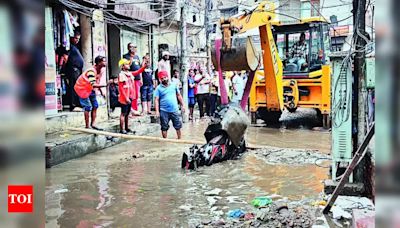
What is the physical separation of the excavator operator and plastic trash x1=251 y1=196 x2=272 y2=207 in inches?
295

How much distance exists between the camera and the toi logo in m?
1.49

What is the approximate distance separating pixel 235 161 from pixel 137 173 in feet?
5.97

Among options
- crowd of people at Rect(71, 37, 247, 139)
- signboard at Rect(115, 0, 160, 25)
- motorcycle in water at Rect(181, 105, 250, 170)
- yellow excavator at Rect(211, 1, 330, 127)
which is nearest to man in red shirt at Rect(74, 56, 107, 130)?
crowd of people at Rect(71, 37, 247, 139)

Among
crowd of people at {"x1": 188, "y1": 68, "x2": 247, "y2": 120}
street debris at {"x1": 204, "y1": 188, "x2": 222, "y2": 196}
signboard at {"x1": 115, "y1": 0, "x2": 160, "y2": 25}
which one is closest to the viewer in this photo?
street debris at {"x1": 204, "y1": 188, "x2": 222, "y2": 196}

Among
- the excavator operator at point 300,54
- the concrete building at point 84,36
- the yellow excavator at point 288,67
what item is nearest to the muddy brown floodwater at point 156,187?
the concrete building at point 84,36

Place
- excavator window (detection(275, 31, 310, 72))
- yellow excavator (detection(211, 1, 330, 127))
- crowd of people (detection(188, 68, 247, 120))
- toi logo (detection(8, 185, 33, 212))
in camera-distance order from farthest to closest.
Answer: crowd of people (detection(188, 68, 247, 120)), excavator window (detection(275, 31, 310, 72)), yellow excavator (detection(211, 1, 330, 127)), toi logo (detection(8, 185, 33, 212))

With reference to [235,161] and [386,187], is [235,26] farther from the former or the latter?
[386,187]

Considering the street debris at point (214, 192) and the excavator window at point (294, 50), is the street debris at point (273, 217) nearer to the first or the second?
the street debris at point (214, 192)

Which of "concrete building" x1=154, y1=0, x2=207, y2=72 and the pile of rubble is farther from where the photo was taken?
"concrete building" x1=154, y1=0, x2=207, y2=72

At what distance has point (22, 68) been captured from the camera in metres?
1.47

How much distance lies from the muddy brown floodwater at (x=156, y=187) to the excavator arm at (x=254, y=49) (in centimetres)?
181

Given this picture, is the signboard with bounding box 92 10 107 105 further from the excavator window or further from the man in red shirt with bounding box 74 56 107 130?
the excavator window

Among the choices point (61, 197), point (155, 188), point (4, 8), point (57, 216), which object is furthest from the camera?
point (155, 188)

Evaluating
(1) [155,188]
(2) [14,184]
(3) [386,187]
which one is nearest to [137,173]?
(1) [155,188]
